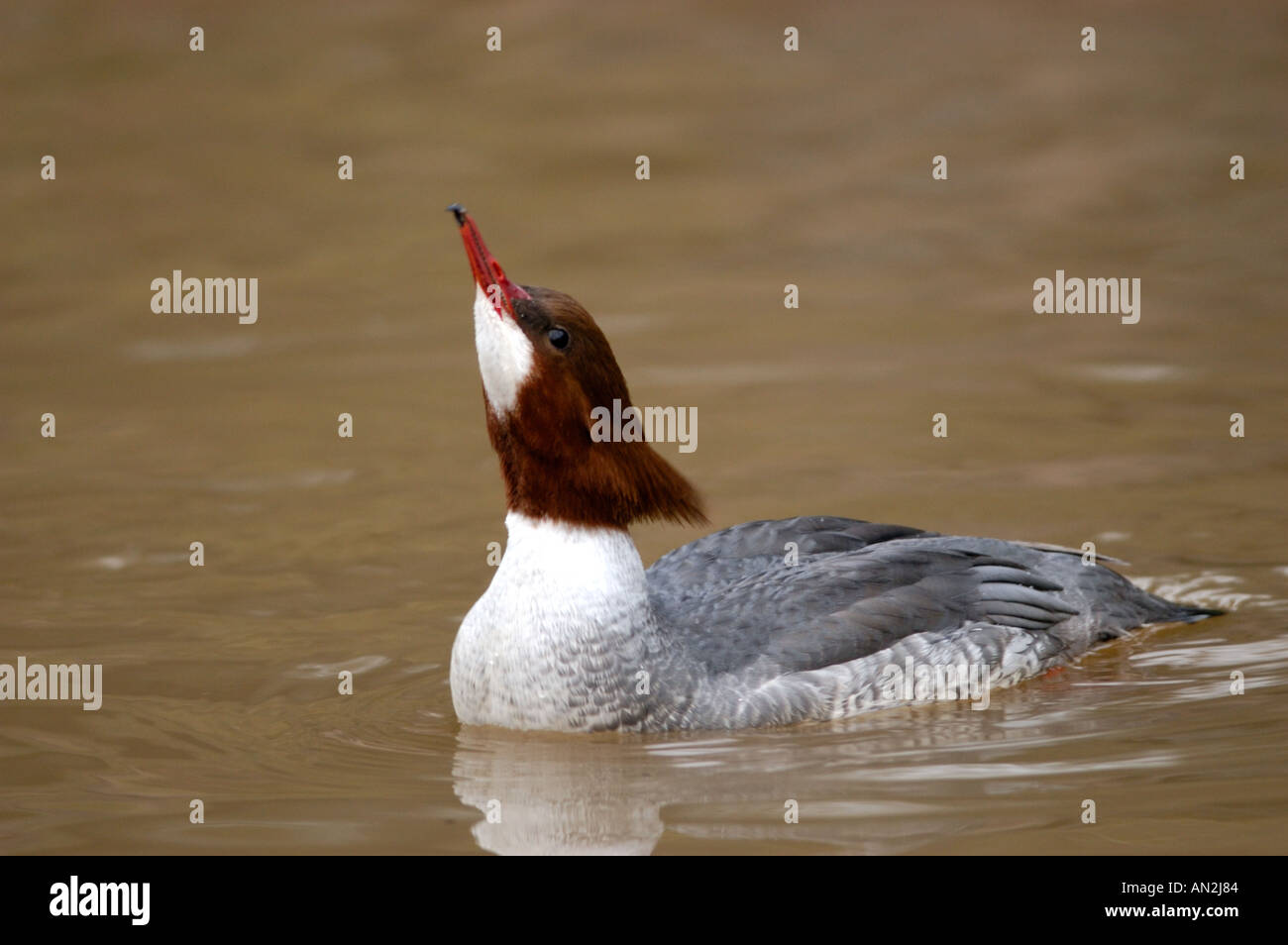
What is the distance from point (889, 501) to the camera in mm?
11055

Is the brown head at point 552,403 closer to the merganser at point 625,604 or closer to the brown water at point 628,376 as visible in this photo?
the merganser at point 625,604

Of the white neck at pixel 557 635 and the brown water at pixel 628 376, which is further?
the white neck at pixel 557 635

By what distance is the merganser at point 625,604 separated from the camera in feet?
24.4

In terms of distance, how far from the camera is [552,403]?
7434 mm

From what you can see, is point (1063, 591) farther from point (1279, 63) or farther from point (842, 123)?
point (1279, 63)

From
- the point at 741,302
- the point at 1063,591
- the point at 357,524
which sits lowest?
the point at 1063,591

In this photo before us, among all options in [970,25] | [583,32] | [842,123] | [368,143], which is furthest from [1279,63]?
[368,143]

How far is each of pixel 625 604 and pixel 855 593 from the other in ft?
3.75

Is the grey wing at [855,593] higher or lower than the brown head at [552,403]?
lower

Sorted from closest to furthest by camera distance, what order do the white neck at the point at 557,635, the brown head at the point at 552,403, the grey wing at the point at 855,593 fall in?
the brown head at the point at 552,403 < the white neck at the point at 557,635 < the grey wing at the point at 855,593

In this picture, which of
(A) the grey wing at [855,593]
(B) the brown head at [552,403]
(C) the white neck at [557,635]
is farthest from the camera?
(A) the grey wing at [855,593]

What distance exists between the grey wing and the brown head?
2.16 ft

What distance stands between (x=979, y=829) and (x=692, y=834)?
1059mm

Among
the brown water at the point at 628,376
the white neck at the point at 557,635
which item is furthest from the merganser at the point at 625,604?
the brown water at the point at 628,376
